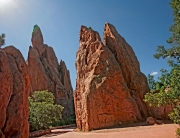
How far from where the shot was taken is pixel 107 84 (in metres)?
25.0

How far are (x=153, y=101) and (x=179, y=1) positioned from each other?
235 inches

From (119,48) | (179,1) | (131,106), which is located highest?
(119,48)

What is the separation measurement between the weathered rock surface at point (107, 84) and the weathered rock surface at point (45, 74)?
26.9 meters

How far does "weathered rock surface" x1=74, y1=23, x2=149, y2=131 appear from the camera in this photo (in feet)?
78.6

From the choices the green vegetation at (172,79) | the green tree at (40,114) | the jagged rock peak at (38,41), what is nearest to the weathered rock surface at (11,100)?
the green vegetation at (172,79)

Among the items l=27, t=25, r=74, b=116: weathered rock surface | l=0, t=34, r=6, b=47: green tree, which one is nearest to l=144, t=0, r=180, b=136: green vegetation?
l=0, t=34, r=6, b=47: green tree

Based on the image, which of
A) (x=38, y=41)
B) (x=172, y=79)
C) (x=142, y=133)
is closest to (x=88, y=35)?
(x=142, y=133)

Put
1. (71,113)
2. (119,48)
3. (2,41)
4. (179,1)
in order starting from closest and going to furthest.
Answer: (179,1)
(2,41)
(119,48)
(71,113)

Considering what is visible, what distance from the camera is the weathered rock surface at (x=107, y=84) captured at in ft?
78.6

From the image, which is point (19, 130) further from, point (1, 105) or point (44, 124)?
point (44, 124)

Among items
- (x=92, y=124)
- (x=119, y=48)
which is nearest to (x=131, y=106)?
(x=92, y=124)

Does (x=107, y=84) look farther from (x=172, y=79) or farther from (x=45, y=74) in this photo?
(x=45, y=74)

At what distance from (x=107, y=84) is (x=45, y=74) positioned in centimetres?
3687

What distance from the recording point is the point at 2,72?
707cm
